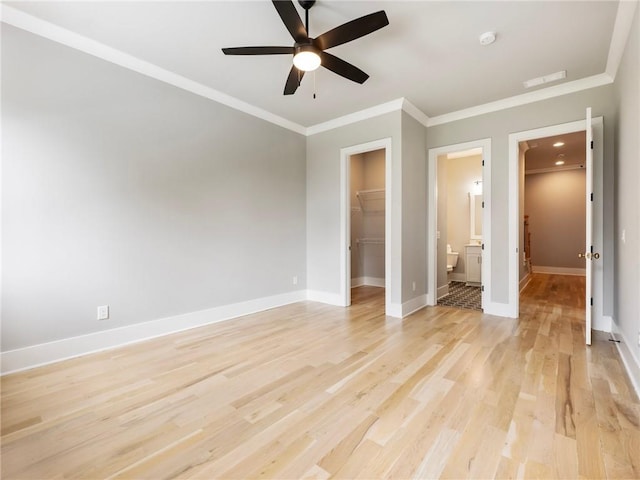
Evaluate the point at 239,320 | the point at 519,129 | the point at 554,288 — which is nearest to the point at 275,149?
the point at 239,320

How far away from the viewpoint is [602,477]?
1.35 m

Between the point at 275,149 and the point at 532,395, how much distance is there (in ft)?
13.3

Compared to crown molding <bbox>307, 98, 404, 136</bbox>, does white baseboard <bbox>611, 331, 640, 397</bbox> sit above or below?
below

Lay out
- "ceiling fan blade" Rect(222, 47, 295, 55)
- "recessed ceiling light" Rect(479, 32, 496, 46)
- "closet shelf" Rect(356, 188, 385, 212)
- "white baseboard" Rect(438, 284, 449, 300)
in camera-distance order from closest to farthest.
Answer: "ceiling fan blade" Rect(222, 47, 295, 55), "recessed ceiling light" Rect(479, 32, 496, 46), "white baseboard" Rect(438, 284, 449, 300), "closet shelf" Rect(356, 188, 385, 212)

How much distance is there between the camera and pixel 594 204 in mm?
3426

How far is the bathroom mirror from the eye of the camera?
6898 millimetres

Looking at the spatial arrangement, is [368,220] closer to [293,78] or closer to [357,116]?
[357,116]

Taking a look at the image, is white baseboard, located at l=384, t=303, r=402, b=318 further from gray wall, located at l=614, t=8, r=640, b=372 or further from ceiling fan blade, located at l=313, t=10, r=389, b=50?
ceiling fan blade, located at l=313, t=10, r=389, b=50

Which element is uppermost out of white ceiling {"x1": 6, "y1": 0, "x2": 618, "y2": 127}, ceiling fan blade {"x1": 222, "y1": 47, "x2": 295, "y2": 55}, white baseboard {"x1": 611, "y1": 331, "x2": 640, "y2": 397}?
white ceiling {"x1": 6, "y1": 0, "x2": 618, "y2": 127}

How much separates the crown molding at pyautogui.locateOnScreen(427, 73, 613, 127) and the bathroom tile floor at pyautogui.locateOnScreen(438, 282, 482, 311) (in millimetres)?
2757

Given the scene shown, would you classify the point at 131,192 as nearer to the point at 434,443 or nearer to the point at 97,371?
the point at 97,371

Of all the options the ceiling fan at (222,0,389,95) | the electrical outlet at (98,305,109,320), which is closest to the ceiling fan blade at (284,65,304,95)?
the ceiling fan at (222,0,389,95)

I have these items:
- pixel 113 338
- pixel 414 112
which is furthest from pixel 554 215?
pixel 113 338

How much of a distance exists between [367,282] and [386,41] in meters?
4.72
